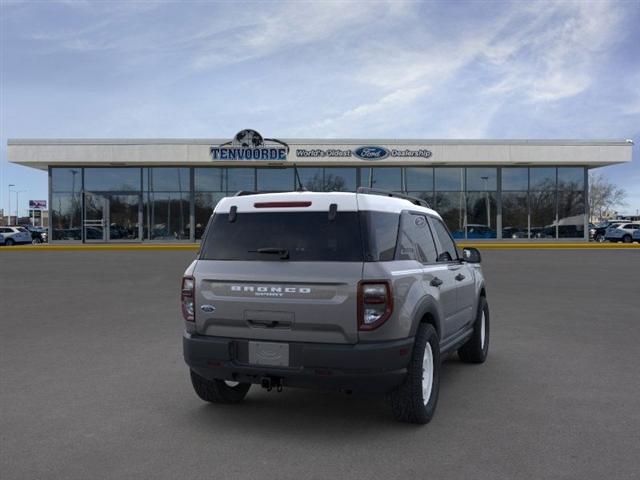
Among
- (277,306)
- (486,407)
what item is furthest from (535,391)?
(277,306)

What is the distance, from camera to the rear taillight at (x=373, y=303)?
4289 millimetres

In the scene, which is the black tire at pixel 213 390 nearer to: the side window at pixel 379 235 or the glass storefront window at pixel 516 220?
the side window at pixel 379 235

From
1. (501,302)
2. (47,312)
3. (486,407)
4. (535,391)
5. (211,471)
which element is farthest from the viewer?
(501,302)

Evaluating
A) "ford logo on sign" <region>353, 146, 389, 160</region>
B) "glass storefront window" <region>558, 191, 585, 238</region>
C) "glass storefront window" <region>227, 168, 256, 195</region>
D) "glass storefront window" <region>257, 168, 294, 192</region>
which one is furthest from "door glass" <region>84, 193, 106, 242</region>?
"glass storefront window" <region>558, 191, 585, 238</region>

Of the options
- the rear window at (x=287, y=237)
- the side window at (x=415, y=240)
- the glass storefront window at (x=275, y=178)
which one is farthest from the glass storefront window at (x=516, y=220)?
the rear window at (x=287, y=237)

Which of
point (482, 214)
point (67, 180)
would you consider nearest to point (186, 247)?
point (67, 180)

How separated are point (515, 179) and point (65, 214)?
2841cm

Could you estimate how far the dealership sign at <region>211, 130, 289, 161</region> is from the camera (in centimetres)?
3497

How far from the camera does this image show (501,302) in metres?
11.7

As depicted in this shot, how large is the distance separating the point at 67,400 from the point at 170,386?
947 millimetres

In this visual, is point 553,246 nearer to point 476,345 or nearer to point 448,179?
point 448,179

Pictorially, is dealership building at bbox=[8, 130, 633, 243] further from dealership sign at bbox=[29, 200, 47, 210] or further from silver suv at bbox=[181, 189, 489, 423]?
dealership sign at bbox=[29, 200, 47, 210]

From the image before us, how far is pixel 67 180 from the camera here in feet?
121

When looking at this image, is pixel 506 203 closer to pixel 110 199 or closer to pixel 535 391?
pixel 110 199
